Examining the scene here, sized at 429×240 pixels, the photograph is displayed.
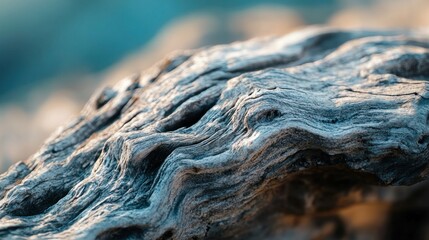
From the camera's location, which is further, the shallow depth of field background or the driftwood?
the shallow depth of field background

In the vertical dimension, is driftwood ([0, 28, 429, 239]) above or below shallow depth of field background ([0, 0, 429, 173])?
below

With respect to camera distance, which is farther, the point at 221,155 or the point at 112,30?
the point at 112,30

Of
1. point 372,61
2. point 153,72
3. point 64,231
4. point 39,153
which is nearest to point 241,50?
point 153,72

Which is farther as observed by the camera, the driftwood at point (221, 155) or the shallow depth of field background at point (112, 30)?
the shallow depth of field background at point (112, 30)

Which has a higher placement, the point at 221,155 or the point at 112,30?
the point at 112,30

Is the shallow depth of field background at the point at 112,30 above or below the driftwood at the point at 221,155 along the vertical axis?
above
